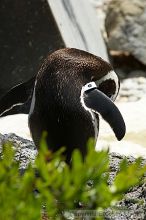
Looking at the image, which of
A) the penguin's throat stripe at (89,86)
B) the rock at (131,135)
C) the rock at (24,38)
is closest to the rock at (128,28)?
the rock at (24,38)

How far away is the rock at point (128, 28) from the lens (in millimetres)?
7984

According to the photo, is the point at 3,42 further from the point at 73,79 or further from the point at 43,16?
the point at 73,79

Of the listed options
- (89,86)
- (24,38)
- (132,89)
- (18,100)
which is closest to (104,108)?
(89,86)

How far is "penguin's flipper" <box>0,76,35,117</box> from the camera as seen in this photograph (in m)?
4.18

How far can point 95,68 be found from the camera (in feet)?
12.5

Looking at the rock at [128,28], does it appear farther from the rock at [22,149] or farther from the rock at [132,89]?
the rock at [22,149]

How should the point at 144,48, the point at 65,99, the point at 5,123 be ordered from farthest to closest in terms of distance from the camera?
the point at 144,48 → the point at 5,123 → the point at 65,99

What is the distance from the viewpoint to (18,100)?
423cm

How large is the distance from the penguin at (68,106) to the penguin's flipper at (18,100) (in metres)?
0.49

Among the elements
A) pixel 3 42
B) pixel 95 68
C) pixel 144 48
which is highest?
pixel 95 68

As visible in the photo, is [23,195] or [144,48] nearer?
[23,195]

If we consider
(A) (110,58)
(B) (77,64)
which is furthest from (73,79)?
(A) (110,58)

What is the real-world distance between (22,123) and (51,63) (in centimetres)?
153

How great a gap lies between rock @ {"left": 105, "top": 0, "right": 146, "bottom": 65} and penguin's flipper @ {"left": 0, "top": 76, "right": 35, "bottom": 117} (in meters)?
3.78
